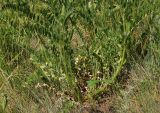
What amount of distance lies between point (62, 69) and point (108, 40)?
35 cm

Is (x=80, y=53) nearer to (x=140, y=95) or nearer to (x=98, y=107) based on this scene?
(x=98, y=107)

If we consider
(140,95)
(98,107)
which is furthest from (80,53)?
(140,95)

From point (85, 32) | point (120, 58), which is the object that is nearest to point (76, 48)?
point (85, 32)

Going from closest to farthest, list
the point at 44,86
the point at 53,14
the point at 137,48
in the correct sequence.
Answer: the point at 53,14
the point at 44,86
the point at 137,48

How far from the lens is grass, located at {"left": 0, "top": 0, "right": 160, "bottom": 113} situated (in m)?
2.77

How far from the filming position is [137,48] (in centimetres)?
315

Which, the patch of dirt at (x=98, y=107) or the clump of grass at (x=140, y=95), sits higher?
the clump of grass at (x=140, y=95)

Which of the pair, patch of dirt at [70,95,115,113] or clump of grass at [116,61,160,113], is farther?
patch of dirt at [70,95,115,113]

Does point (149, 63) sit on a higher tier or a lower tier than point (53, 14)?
lower

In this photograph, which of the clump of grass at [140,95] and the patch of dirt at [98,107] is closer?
the clump of grass at [140,95]

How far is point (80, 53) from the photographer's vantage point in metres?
2.96

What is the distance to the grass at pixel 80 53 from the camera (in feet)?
9.07

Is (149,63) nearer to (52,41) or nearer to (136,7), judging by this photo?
(136,7)

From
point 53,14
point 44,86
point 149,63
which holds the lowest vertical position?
point 44,86
